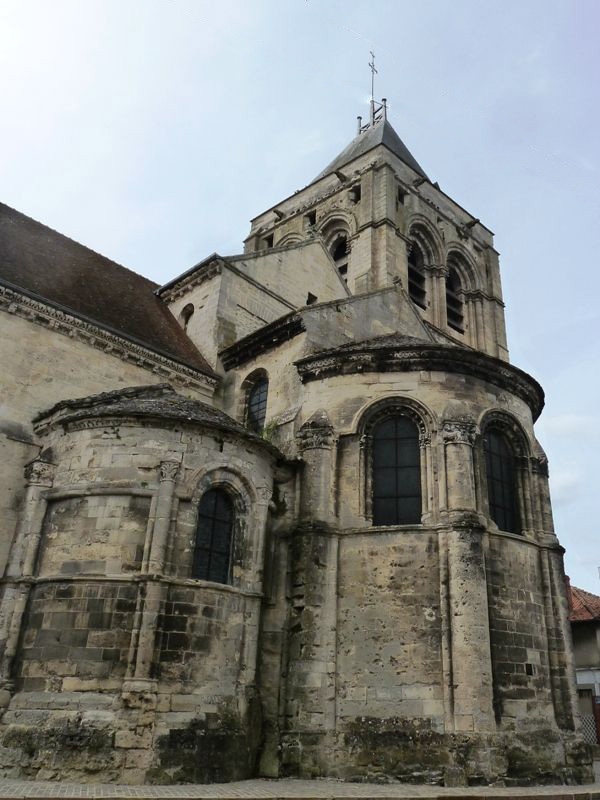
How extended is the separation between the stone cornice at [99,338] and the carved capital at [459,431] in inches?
251

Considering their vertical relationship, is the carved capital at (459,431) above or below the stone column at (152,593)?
above

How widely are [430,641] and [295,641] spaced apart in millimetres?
2228

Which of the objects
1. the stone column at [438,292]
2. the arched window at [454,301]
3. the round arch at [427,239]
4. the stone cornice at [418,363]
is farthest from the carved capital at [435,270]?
the stone cornice at [418,363]

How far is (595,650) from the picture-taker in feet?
72.1

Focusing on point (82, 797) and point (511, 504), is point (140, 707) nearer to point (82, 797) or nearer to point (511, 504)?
point (82, 797)

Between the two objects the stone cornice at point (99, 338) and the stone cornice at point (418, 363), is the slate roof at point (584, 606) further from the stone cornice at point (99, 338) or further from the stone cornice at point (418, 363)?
the stone cornice at point (99, 338)

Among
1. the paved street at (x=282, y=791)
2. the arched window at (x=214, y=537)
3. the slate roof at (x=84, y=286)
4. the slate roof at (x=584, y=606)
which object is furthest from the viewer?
the slate roof at (x=584, y=606)

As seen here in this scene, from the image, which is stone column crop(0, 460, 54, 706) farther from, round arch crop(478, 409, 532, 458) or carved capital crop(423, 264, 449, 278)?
carved capital crop(423, 264, 449, 278)

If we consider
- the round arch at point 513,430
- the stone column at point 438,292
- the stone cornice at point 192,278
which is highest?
the stone column at point 438,292

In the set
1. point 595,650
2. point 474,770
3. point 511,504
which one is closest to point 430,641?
point 474,770

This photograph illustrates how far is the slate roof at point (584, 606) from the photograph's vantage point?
22.1m

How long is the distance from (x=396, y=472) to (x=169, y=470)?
4.23 metres

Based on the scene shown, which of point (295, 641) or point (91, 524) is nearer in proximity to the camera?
point (91, 524)

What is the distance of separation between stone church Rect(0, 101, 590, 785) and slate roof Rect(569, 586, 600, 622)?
10.7 meters
